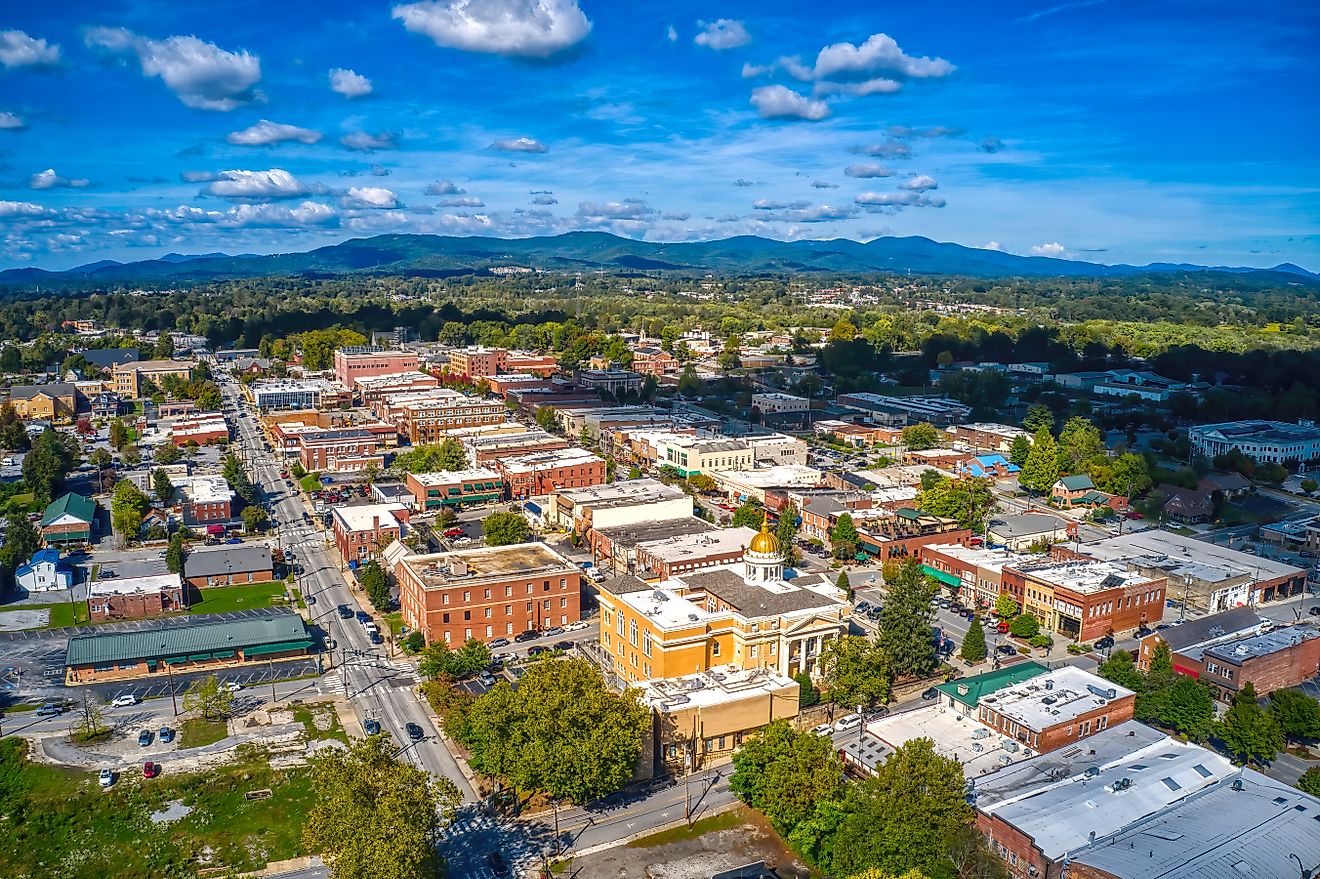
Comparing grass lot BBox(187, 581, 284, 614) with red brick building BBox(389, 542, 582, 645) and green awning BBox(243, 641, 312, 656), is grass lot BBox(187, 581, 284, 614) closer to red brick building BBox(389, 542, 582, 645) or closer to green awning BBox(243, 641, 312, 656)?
red brick building BBox(389, 542, 582, 645)

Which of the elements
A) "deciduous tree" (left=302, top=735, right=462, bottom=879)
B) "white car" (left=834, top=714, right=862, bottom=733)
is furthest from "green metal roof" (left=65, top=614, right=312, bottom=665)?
"white car" (left=834, top=714, right=862, bottom=733)

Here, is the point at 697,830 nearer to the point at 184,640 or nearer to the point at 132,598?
the point at 184,640

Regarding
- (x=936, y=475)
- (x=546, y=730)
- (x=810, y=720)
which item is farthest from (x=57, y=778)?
(x=936, y=475)

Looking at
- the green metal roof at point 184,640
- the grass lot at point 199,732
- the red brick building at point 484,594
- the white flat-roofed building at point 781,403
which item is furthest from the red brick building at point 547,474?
the grass lot at point 199,732

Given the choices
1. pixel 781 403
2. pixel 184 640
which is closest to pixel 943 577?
pixel 184 640

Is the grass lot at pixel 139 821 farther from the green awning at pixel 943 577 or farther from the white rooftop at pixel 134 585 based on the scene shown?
the green awning at pixel 943 577

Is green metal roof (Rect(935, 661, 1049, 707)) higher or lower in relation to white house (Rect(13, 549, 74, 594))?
higher

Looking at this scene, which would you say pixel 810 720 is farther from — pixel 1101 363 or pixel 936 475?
pixel 1101 363
